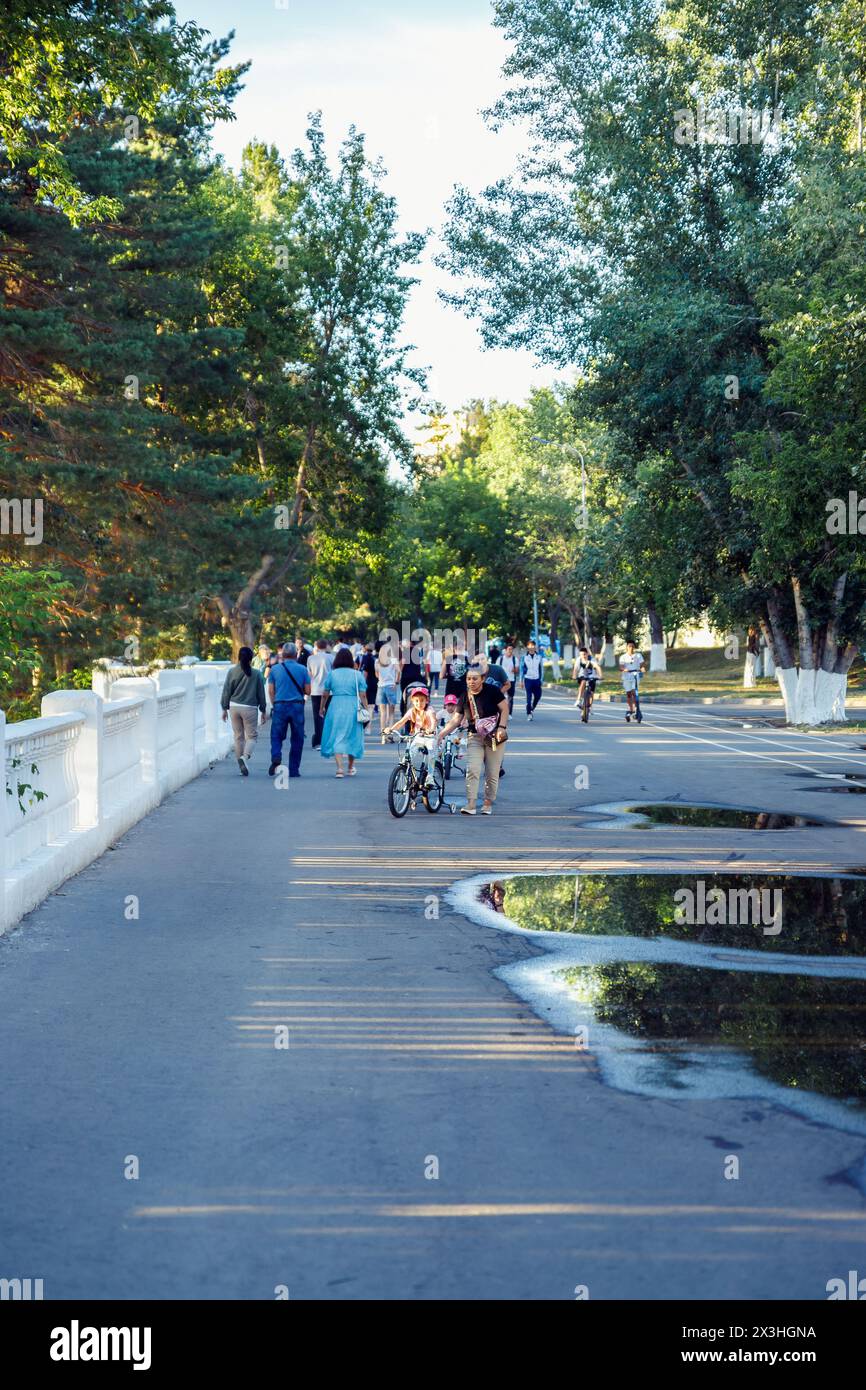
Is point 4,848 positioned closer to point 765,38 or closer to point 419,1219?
point 419,1219

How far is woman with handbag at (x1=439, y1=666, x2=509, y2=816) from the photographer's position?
16.7 metres

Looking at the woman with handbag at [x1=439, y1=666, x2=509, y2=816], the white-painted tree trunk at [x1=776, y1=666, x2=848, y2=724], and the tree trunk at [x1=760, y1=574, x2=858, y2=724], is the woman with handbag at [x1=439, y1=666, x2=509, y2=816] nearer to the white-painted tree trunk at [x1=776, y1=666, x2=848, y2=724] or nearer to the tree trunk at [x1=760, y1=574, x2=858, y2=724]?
the tree trunk at [x1=760, y1=574, x2=858, y2=724]

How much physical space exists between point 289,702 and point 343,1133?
637 inches

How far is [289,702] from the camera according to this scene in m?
21.7

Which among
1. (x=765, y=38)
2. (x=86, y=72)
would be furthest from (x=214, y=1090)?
(x=765, y=38)

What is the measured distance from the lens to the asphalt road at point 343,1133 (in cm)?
438

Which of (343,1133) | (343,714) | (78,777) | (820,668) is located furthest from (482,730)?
(820,668)

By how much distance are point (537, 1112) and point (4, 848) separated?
16.4 ft

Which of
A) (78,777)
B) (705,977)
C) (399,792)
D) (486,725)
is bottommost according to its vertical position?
(705,977)

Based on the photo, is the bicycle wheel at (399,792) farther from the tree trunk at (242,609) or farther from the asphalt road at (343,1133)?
the tree trunk at (242,609)

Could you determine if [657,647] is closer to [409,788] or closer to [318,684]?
[318,684]

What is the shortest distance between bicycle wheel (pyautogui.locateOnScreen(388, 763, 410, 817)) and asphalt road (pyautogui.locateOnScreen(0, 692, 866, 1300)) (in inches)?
189

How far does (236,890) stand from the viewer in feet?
37.2

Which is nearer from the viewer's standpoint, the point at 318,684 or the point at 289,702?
the point at 289,702
